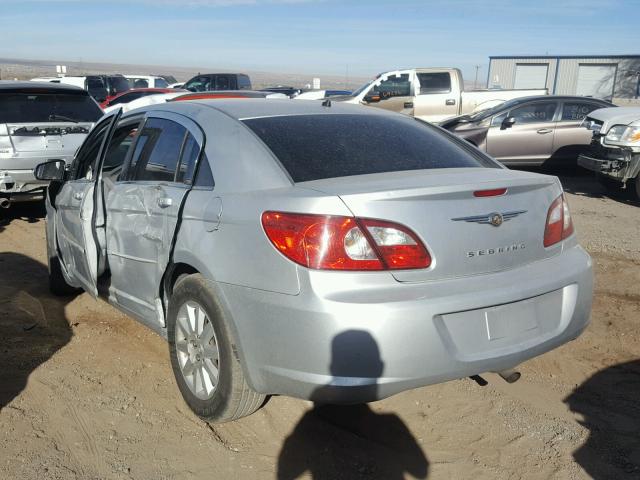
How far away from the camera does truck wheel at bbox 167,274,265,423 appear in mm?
3150

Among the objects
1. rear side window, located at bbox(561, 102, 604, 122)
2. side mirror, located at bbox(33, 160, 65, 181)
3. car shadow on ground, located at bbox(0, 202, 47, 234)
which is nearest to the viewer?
side mirror, located at bbox(33, 160, 65, 181)

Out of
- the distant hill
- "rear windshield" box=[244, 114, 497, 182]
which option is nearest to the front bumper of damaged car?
"rear windshield" box=[244, 114, 497, 182]

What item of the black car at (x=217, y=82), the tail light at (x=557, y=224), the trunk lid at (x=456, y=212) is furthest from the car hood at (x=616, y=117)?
the black car at (x=217, y=82)

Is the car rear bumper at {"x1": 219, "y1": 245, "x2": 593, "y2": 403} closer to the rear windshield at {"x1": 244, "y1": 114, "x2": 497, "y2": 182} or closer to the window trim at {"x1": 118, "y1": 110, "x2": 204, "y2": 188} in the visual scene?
the rear windshield at {"x1": 244, "y1": 114, "x2": 497, "y2": 182}

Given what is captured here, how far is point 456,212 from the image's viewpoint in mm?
2902

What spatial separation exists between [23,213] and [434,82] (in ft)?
33.9

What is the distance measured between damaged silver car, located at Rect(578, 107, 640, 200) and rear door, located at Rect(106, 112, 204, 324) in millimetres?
7468

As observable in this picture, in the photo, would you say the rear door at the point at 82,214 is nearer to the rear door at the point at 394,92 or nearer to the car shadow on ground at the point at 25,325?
the car shadow on ground at the point at 25,325

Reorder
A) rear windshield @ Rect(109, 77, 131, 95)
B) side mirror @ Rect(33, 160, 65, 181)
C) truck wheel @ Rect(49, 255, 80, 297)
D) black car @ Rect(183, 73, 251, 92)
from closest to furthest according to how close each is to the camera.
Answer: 1. side mirror @ Rect(33, 160, 65, 181)
2. truck wheel @ Rect(49, 255, 80, 297)
3. black car @ Rect(183, 73, 251, 92)
4. rear windshield @ Rect(109, 77, 131, 95)

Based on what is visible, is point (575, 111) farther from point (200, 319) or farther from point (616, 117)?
point (200, 319)

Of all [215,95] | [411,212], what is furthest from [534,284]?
[215,95]

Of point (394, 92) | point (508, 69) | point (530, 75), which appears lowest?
point (530, 75)

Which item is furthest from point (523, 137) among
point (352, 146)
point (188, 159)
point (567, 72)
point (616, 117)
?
point (567, 72)

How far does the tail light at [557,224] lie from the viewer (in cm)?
326
